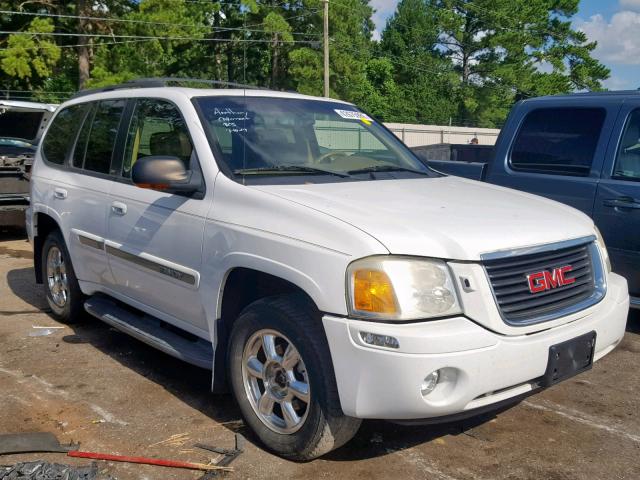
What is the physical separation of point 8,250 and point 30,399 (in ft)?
18.8

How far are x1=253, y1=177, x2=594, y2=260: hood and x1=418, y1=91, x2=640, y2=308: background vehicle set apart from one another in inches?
58.3

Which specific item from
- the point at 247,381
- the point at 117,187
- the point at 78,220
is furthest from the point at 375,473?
the point at 78,220

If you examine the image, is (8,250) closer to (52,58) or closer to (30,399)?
(30,399)

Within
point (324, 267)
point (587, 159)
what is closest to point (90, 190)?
point (324, 267)

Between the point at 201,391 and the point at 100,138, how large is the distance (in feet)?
6.69

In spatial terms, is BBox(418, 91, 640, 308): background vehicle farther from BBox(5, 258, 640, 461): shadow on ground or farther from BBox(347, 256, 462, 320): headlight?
→ BBox(347, 256, 462, 320): headlight

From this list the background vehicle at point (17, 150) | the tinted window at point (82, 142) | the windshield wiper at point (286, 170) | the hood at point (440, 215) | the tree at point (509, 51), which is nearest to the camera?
the hood at point (440, 215)

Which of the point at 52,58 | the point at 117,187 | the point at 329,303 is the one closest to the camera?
the point at 329,303

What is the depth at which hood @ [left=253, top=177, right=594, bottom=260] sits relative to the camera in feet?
10.2

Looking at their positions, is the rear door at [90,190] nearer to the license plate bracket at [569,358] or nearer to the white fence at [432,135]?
the license plate bracket at [569,358]

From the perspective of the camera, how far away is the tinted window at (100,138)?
503 centimetres

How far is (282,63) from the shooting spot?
4031cm

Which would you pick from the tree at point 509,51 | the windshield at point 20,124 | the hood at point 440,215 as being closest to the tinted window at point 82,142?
the hood at point 440,215

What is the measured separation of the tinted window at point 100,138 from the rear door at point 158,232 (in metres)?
0.23
